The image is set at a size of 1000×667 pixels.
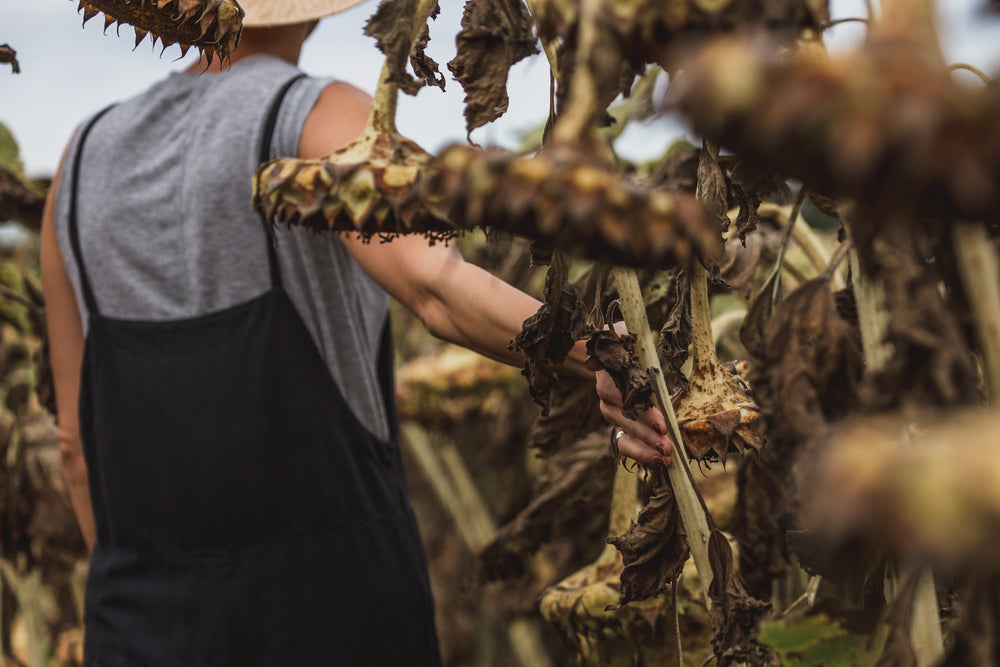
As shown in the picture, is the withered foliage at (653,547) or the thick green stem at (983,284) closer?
the thick green stem at (983,284)

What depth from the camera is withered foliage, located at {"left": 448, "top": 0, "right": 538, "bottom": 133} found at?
801 mm

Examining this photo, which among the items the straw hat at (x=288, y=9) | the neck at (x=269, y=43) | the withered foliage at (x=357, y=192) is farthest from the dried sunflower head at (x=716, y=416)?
the neck at (x=269, y=43)

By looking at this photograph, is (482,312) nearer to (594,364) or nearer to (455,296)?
(455,296)

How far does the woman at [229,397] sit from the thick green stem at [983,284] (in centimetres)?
99

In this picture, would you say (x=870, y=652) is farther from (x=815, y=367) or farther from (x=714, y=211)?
(x=714, y=211)

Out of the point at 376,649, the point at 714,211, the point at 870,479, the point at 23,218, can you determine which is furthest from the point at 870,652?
the point at 23,218

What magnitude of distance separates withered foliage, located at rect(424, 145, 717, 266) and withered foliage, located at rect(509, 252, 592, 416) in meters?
0.45

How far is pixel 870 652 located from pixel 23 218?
1.97 m

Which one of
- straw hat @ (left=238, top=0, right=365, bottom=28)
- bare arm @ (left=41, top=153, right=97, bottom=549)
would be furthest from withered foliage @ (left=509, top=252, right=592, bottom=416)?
bare arm @ (left=41, top=153, right=97, bottom=549)

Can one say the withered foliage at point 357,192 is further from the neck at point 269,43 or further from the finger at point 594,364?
the neck at point 269,43

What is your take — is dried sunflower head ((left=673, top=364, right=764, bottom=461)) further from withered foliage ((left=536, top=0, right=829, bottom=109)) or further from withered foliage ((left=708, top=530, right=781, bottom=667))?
withered foliage ((left=536, top=0, right=829, bottom=109))

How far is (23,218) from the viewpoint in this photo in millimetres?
2025

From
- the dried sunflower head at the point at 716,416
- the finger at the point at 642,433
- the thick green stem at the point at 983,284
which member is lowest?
the finger at the point at 642,433

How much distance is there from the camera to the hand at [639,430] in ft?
3.02
